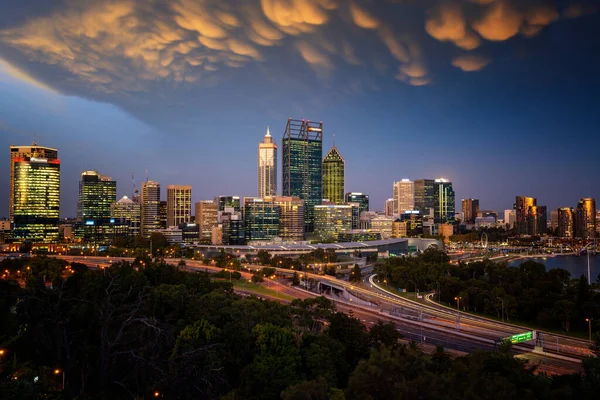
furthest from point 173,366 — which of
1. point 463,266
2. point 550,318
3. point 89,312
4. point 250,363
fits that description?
point 463,266

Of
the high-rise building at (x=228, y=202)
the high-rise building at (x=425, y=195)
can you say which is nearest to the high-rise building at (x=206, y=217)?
the high-rise building at (x=228, y=202)

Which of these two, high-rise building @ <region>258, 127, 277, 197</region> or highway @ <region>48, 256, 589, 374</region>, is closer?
highway @ <region>48, 256, 589, 374</region>

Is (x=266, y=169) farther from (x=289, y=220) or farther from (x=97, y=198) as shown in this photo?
(x=289, y=220)

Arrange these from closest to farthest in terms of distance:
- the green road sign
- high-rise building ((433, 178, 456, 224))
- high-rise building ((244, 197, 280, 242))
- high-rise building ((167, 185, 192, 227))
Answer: the green road sign
high-rise building ((244, 197, 280, 242))
high-rise building ((167, 185, 192, 227))
high-rise building ((433, 178, 456, 224))

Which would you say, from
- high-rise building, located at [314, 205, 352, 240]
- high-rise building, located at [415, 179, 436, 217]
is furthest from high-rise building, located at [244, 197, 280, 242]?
high-rise building, located at [415, 179, 436, 217]

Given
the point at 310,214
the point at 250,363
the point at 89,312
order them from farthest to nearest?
the point at 310,214 < the point at 89,312 < the point at 250,363

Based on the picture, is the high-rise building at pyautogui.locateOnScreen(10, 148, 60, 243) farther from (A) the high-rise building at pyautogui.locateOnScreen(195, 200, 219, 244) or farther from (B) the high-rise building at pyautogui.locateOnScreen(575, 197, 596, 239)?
(B) the high-rise building at pyautogui.locateOnScreen(575, 197, 596, 239)

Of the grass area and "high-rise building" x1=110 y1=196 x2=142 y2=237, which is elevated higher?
"high-rise building" x1=110 y1=196 x2=142 y2=237

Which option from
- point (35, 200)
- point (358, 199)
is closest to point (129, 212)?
point (35, 200)

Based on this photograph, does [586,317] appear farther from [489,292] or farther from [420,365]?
[420,365]
